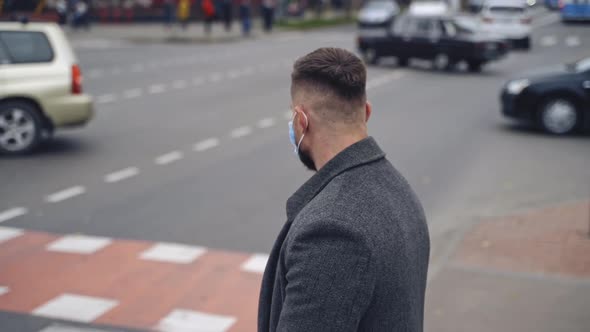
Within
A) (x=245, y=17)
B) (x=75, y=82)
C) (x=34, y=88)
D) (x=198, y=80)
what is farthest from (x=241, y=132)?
(x=245, y=17)

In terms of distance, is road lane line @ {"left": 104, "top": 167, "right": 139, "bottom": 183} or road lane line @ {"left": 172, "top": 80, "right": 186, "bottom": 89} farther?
road lane line @ {"left": 172, "top": 80, "right": 186, "bottom": 89}

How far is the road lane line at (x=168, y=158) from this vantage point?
1080cm

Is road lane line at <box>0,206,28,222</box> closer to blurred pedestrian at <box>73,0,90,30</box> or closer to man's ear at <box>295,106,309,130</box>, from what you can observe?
man's ear at <box>295,106,309,130</box>

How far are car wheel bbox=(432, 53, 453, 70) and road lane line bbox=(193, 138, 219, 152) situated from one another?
1313 centimetres

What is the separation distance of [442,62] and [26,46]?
15350mm

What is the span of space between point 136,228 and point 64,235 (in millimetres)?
695

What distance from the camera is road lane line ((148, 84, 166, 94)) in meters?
17.9

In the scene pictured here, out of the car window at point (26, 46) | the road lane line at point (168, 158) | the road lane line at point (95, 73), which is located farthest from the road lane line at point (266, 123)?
the road lane line at point (95, 73)

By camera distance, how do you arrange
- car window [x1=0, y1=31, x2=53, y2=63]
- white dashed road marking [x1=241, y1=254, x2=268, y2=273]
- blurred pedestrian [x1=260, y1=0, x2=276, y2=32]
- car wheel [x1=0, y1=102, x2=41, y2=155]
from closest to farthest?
white dashed road marking [x1=241, y1=254, x2=268, y2=273], car wheel [x1=0, y1=102, x2=41, y2=155], car window [x1=0, y1=31, x2=53, y2=63], blurred pedestrian [x1=260, y1=0, x2=276, y2=32]

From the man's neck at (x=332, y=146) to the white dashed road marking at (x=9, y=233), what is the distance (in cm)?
588

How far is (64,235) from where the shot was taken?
7551 millimetres

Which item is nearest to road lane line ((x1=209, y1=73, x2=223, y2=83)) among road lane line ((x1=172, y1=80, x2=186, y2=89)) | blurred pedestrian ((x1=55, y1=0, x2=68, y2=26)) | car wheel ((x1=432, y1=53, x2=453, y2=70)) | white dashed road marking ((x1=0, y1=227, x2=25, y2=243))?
road lane line ((x1=172, y1=80, x2=186, y2=89))

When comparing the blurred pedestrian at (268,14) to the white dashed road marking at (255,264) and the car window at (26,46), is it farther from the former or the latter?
the white dashed road marking at (255,264)

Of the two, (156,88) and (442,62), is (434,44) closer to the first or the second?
(442,62)
